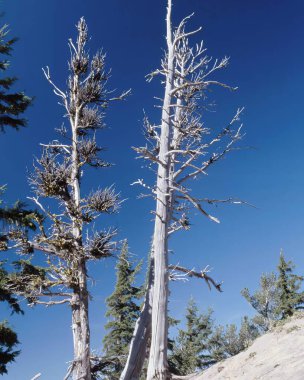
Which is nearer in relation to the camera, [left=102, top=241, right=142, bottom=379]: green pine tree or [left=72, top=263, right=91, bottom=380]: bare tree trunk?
[left=72, top=263, right=91, bottom=380]: bare tree trunk

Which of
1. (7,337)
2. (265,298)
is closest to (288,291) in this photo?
(265,298)

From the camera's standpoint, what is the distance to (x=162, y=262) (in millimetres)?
6070

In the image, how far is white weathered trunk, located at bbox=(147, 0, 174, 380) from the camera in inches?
205

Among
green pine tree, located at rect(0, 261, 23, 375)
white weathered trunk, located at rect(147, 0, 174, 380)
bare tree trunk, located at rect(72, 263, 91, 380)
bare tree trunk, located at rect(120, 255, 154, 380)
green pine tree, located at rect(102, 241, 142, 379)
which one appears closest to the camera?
white weathered trunk, located at rect(147, 0, 174, 380)

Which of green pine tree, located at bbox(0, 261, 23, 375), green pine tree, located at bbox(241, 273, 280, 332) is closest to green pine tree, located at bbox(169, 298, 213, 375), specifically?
green pine tree, located at bbox(241, 273, 280, 332)

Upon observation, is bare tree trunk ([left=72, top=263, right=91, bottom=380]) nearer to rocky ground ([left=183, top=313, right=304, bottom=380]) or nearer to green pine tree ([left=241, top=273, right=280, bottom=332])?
rocky ground ([left=183, top=313, right=304, bottom=380])

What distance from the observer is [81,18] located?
11734 millimetres

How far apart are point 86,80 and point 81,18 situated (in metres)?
2.41

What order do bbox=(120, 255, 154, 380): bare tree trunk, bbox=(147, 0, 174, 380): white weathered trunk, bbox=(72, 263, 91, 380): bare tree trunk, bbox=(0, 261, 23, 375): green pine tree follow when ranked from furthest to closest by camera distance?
bbox=(0, 261, 23, 375): green pine tree < bbox=(72, 263, 91, 380): bare tree trunk < bbox=(120, 255, 154, 380): bare tree trunk < bbox=(147, 0, 174, 380): white weathered trunk

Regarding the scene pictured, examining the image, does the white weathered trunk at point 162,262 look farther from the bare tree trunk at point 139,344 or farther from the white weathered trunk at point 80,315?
the white weathered trunk at point 80,315

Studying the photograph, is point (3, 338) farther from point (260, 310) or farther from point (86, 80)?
point (260, 310)

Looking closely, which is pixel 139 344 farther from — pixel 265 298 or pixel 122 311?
pixel 265 298

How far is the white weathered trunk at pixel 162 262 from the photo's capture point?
5211 millimetres

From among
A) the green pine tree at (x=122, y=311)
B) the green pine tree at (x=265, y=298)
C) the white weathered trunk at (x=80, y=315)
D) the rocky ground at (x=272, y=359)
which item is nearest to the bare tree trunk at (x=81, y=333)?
the white weathered trunk at (x=80, y=315)
